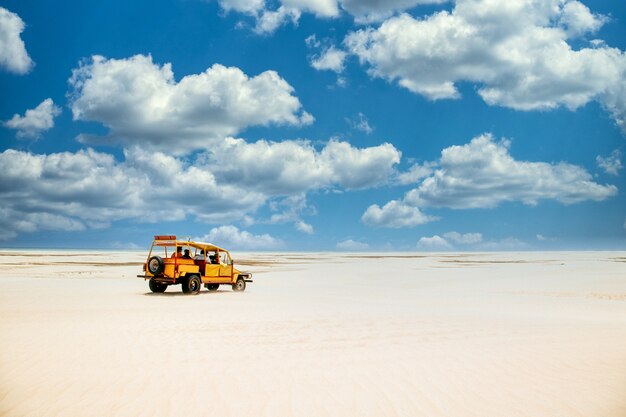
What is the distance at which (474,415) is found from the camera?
601cm

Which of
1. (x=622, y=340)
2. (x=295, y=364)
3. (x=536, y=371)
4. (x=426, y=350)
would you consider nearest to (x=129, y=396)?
(x=295, y=364)

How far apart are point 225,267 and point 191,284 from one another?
239 centimetres

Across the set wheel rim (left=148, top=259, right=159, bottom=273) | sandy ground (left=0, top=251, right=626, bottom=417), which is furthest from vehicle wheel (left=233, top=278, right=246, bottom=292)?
sandy ground (left=0, top=251, right=626, bottom=417)

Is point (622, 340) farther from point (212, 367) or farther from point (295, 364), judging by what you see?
point (212, 367)

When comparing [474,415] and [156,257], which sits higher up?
[156,257]

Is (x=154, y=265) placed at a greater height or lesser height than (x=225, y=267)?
greater

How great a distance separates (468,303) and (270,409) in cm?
1496

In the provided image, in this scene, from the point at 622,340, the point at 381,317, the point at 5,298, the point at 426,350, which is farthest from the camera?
the point at 5,298

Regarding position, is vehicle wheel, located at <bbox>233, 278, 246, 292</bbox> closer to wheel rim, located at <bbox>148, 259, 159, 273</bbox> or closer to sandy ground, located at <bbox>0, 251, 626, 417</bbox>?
wheel rim, located at <bbox>148, 259, 159, 273</bbox>

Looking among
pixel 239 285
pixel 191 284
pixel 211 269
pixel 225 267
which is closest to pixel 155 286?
pixel 191 284

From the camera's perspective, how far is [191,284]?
850 inches

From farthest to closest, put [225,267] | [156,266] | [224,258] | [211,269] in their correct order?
[224,258] → [225,267] → [211,269] → [156,266]

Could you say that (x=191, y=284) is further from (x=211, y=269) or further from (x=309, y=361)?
(x=309, y=361)

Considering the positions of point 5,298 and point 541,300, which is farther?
point 541,300
